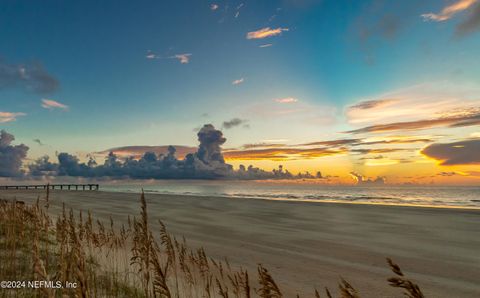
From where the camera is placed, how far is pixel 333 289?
9.76 metres

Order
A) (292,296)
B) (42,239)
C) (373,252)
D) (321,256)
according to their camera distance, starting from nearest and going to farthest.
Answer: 1. (292,296)
2. (42,239)
3. (321,256)
4. (373,252)

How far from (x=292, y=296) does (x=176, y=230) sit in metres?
13.8

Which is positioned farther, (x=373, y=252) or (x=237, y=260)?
(x=373, y=252)

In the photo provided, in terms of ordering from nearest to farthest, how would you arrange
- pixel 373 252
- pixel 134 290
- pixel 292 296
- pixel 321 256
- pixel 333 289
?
pixel 134 290 < pixel 292 296 < pixel 333 289 < pixel 321 256 < pixel 373 252

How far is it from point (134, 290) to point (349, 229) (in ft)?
59.6

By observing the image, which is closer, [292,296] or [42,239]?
[292,296]

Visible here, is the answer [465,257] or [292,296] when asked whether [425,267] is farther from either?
[292,296]

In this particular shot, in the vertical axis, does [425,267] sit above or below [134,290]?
below

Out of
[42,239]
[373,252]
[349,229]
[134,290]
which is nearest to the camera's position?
[134,290]

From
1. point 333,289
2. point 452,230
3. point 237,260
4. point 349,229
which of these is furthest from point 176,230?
point 452,230

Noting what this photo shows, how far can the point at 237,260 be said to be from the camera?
520 inches

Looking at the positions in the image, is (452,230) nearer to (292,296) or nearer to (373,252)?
(373,252)

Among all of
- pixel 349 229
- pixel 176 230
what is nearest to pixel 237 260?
pixel 176 230

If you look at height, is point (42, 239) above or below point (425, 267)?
above
